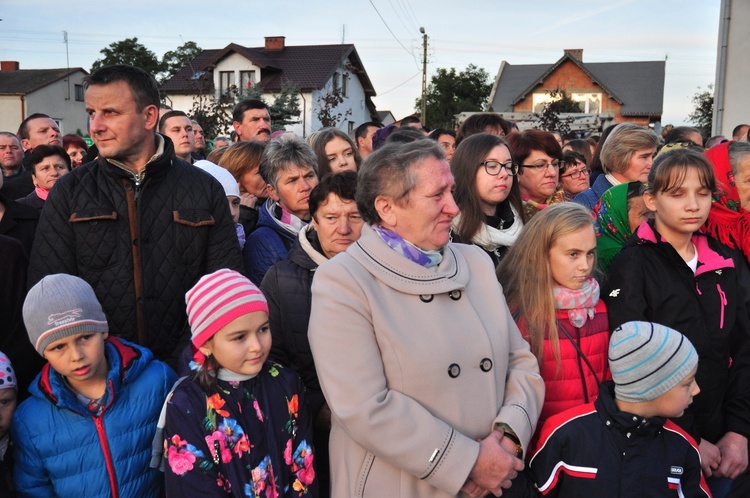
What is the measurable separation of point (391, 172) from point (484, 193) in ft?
4.87

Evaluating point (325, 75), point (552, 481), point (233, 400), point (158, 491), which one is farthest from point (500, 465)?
point (325, 75)

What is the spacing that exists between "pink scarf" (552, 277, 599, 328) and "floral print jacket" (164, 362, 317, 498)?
4.63ft

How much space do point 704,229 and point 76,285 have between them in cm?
344

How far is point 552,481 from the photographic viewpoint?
276cm

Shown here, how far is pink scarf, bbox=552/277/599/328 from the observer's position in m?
3.20

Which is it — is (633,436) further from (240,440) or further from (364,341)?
(240,440)

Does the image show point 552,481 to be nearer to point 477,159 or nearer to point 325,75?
point 477,159

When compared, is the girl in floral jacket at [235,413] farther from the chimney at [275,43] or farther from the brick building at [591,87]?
the brick building at [591,87]

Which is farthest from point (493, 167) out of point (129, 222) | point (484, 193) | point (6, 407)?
point (6, 407)

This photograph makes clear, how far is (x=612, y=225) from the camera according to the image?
13.7ft

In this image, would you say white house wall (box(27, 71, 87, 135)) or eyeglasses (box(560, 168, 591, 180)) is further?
white house wall (box(27, 71, 87, 135))

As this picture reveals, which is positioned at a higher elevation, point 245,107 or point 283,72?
point 283,72

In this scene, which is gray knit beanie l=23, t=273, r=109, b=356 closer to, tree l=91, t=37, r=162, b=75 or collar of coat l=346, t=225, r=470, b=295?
collar of coat l=346, t=225, r=470, b=295

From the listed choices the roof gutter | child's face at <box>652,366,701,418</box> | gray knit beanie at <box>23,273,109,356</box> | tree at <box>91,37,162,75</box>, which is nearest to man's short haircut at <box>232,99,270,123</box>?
gray knit beanie at <box>23,273,109,356</box>
